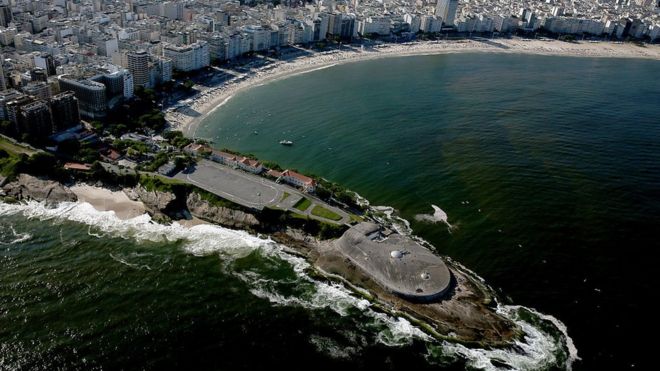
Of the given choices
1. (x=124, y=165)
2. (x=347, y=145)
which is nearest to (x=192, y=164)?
(x=124, y=165)

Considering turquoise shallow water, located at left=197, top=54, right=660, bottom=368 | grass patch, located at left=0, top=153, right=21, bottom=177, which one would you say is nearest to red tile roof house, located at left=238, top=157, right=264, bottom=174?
turquoise shallow water, located at left=197, top=54, right=660, bottom=368

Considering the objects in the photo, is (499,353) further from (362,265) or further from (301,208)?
(301,208)

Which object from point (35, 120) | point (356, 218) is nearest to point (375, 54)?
point (356, 218)

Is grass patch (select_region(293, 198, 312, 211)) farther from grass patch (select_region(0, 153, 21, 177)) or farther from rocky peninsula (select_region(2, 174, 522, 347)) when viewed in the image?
grass patch (select_region(0, 153, 21, 177))

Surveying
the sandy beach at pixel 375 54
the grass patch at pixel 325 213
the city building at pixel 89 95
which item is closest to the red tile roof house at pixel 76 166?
the city building at pixel 89 95

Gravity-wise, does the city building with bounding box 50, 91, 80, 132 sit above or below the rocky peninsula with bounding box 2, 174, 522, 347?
above

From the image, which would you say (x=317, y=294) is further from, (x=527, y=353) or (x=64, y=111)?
(x=64, y=111)
